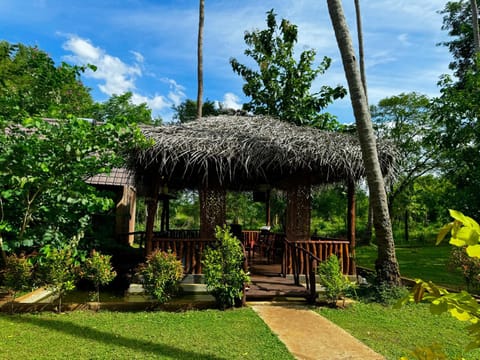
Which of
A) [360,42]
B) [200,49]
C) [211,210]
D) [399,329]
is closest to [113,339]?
[399,329]

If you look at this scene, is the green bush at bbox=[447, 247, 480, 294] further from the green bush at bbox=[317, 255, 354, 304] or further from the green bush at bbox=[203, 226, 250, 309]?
the green bush at bbox=[203, 226, 250, 309]

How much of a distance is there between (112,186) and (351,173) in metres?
8.61

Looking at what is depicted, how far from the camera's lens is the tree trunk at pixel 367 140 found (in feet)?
21.8

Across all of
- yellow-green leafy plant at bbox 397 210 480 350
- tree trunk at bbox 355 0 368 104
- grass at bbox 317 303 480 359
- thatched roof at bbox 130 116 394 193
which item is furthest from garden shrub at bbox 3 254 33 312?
tree trunk at bbox 355 0 368 104

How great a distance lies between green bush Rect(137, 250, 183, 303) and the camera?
6.10 meters

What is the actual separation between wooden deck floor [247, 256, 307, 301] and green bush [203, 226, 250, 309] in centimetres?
65

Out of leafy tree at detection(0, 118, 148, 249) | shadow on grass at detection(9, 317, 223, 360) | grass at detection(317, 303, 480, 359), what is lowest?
shadow on grass at detection(9, 317, 223, 360)

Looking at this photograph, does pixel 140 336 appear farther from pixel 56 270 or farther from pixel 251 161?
pixel 251 161

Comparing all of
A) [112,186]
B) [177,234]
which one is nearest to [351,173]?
[177,234]

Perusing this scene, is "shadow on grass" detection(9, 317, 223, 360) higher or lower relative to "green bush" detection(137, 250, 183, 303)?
lower

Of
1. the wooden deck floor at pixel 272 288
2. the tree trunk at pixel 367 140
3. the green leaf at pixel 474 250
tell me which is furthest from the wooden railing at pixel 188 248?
the green leaf at pixel 474 250

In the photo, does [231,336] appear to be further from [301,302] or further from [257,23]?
[257,23]

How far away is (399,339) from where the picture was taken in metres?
4.75

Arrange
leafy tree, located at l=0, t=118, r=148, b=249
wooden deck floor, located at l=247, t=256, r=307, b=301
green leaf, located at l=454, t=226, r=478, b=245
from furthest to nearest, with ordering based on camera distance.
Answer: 1. wooden deck floor, located at l=247, t=256, r=307, b=301
2. leafy tree, located at l=0, t=118, r=148, b=249
3. green leaf, located at l=454, t=226, r=478, b=245
